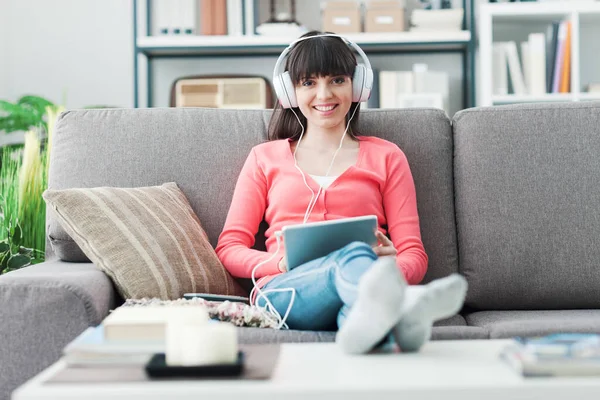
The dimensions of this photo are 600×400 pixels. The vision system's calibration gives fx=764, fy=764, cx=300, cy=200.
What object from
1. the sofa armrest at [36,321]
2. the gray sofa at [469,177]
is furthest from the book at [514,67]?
the sofa armrest at [36,321]

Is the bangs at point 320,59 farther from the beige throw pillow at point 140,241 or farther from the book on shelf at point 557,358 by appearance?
the book on shelf at point 557,358

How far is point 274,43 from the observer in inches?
132

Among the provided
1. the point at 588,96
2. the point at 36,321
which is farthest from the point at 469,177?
the point at 588,96

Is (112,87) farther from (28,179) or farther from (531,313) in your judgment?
(531,313)

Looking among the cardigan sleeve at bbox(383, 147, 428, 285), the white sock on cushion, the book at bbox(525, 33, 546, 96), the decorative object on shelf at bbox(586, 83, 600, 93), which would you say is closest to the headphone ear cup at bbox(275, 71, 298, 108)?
the cardigan sleeve at bbox(383, 147, 428, 285)

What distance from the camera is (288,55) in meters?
1.84

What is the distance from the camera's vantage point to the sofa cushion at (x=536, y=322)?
1.41m

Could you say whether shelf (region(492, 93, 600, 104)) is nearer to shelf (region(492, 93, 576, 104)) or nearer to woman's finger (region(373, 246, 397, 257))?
shelf (region(492, 93, 576, 104))

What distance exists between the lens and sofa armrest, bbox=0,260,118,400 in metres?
1.33

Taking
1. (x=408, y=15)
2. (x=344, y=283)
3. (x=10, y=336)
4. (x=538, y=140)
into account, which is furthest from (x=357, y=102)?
(x=408, y=15)

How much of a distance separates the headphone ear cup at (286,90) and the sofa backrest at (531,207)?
17.2 inches

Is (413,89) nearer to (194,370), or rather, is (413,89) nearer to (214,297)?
(214,297)

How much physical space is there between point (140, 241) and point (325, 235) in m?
0.47

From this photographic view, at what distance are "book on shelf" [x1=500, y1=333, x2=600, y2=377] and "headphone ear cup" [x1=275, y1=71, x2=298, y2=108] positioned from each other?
103 centimetres
